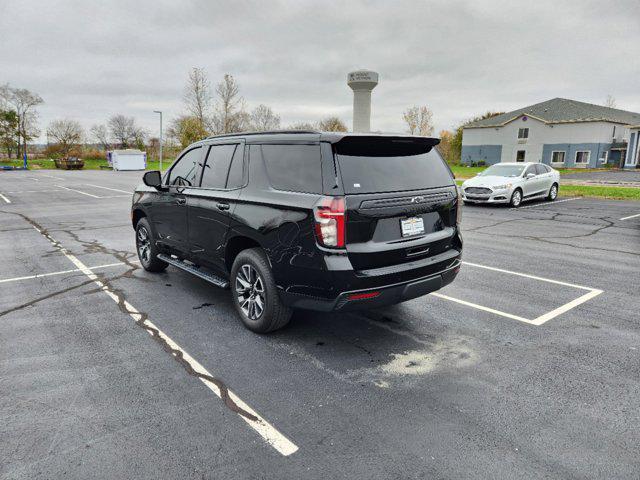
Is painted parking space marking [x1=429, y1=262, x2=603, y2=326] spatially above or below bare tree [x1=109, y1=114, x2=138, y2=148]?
below

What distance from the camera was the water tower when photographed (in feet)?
98.3

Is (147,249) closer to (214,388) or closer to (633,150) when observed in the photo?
(214,388)

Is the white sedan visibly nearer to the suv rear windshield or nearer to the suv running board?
the suv rear windshield

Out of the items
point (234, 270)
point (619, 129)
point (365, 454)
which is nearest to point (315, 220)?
point (234, 270)

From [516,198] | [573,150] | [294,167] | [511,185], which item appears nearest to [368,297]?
[294,167]

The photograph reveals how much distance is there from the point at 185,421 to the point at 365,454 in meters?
1.23

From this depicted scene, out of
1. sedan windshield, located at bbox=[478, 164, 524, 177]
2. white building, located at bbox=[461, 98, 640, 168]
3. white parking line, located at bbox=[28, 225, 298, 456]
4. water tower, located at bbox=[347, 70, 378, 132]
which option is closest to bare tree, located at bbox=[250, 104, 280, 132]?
white building, located at bbox=[461, 98, 640, 168]

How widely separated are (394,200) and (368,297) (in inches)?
34.0

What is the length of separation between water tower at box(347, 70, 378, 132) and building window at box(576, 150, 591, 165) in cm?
3151

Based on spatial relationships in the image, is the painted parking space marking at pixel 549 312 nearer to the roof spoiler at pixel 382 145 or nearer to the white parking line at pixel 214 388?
the roof spoiler at pixel 382 145

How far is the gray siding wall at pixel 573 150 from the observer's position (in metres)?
48.2

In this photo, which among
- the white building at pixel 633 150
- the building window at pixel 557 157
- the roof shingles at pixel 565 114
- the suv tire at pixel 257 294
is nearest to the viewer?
the suv tire at pixel 257 294

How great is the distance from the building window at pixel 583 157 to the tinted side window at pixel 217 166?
54.3 metres

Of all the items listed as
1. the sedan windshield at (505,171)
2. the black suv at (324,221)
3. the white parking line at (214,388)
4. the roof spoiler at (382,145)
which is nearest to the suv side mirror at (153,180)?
the black suv at (324,221)
